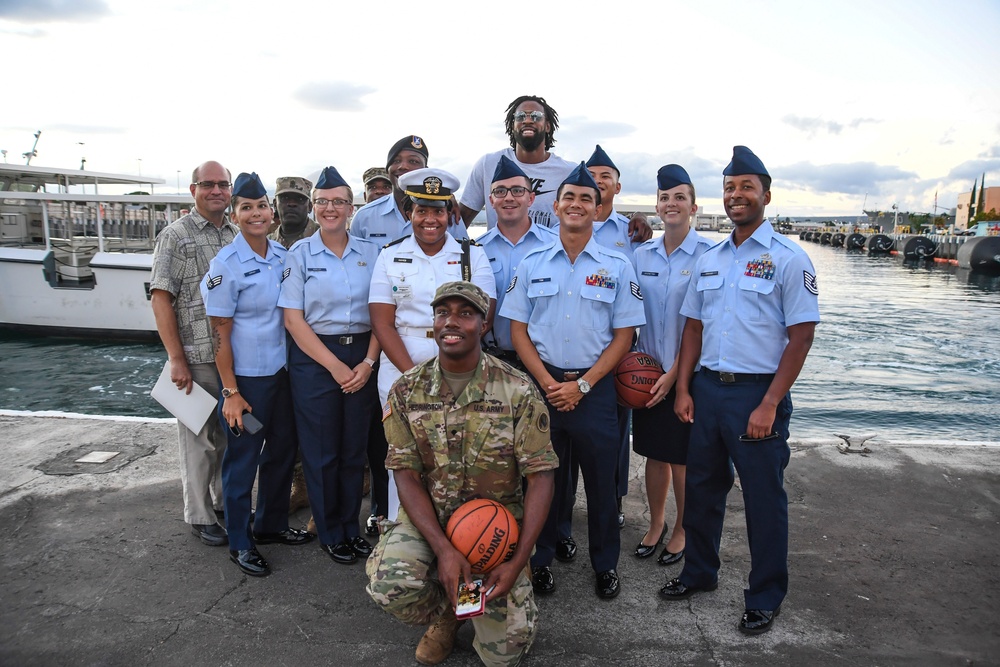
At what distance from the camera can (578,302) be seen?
11.9 ft

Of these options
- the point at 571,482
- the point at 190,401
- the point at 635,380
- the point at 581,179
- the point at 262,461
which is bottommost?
the point at 571,482

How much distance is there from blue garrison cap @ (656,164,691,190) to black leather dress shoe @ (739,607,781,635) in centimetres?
245

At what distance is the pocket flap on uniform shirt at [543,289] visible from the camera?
362cm

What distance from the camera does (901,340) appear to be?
60.6 feet

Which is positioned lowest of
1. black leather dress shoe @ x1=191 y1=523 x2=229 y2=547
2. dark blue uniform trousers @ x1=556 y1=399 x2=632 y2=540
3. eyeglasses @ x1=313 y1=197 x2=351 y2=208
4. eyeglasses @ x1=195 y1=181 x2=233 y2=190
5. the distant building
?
black leather dress shoe @ x1=191 y1=523 x2=229 y2=547

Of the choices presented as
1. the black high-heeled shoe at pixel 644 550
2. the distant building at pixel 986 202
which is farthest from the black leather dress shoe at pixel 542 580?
the distant building at pixel 986 202

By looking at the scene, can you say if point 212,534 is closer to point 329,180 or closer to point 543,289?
point 329,180

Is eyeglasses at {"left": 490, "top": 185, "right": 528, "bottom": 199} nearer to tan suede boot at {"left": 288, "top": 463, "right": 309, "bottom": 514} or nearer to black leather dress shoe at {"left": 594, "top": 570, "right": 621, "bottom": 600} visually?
black leather dress shoe at {"left": 594, "top": 570, "right": 621, "bottom": 600}

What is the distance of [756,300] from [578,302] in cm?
92

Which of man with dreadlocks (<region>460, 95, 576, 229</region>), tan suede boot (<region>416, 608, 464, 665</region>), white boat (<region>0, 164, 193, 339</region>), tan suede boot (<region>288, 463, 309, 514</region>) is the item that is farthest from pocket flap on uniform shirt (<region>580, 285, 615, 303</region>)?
white boat (<region>0, 164, 193, 339</region>)

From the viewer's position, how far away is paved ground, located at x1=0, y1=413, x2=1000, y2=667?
10.2 ft

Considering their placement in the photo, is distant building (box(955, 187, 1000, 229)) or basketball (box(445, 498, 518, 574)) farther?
distant building (box(955, 187, 1000, 229))

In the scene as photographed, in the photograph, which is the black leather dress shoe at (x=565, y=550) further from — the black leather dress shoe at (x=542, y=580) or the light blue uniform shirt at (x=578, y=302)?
the light blue uniform shirt at (x=578, y=302)

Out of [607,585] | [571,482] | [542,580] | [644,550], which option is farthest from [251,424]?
[644,550]
